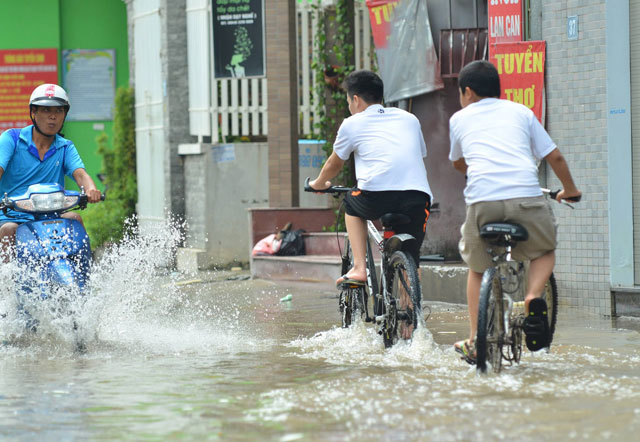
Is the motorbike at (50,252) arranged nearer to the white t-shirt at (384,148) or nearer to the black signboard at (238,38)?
the white t-shirt at (384,148)

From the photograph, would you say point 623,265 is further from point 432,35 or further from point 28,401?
point 28,401

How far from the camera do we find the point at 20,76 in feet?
76.8

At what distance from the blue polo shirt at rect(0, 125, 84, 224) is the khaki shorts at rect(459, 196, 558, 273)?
10.3ft

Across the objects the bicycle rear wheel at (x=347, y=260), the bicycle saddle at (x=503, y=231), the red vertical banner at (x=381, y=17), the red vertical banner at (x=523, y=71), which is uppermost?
the red vertical banner at (x=381, y=17)

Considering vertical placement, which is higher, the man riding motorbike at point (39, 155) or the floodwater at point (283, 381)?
the man riding motorbike at point (39, 155)

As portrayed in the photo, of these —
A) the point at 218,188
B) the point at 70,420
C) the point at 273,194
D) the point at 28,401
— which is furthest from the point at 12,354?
the point at 218,188

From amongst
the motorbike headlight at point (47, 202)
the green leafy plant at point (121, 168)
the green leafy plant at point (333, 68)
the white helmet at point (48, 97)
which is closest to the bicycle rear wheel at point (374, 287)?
the motorbike headlight at point (47, 202)

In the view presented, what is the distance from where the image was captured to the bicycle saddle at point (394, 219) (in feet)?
22.4

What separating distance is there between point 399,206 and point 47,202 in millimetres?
2339

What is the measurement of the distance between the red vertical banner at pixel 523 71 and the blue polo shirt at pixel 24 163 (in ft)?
13.0

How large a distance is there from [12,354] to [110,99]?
16.6 meters

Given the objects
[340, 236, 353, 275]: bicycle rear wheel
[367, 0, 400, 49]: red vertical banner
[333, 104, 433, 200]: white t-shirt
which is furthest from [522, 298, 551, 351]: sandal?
[367, 0, 400, 49]: red vertical banner

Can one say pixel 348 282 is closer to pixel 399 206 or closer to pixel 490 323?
pixel 399 206

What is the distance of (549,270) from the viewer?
19.6 feet
